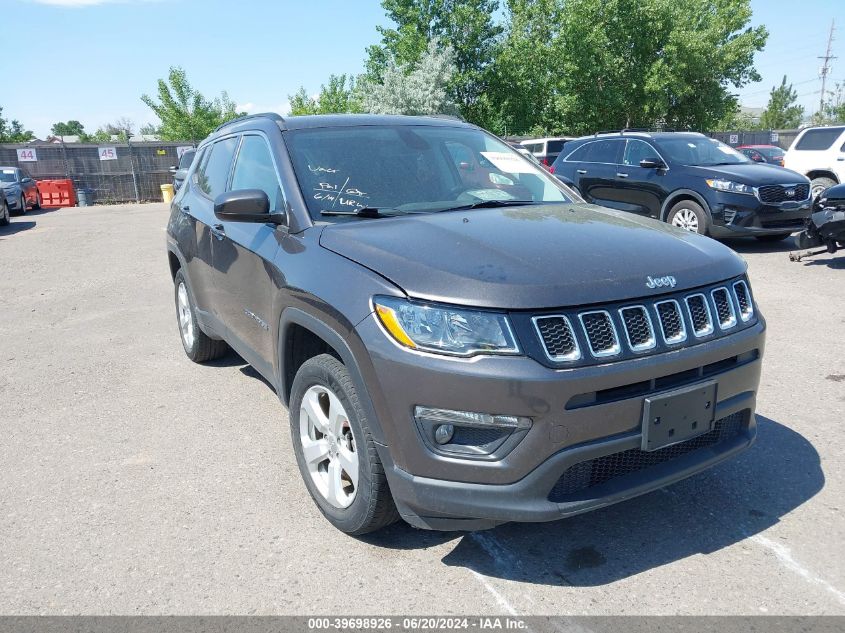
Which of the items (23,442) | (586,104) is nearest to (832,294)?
(23,442)

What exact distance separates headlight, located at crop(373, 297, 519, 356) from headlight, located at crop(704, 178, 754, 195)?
880 cm

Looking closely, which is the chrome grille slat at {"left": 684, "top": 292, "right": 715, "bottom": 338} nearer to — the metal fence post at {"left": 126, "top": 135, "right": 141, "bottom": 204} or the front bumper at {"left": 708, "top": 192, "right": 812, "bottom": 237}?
the front bumper at {"left": 708, "top": 192, "right": 812, "bottom": 237}

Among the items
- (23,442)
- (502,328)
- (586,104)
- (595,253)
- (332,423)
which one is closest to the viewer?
(502,328)

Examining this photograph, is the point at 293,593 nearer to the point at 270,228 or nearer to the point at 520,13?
the point at 270,228

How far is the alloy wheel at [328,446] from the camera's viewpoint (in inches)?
117

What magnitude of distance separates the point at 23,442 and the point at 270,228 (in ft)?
7.30

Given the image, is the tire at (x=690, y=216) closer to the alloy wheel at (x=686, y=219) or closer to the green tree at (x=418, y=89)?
the alloy wheel at (x=686, y=219)

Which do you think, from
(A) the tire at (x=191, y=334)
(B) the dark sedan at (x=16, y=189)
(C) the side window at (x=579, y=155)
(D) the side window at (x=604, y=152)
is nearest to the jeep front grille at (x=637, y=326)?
(A) the tire at (x=191, y=334)

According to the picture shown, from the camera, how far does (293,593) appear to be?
2770mm

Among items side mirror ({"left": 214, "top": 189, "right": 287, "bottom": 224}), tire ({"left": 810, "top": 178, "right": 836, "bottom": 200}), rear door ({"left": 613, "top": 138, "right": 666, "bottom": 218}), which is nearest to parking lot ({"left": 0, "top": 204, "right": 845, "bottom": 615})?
side mirror ({"left": 214, "top": 189, "right": 287, "bottom": 224})

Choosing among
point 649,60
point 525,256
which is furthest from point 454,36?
point 525,256

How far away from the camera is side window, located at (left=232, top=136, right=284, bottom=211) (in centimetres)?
363

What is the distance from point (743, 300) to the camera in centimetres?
304

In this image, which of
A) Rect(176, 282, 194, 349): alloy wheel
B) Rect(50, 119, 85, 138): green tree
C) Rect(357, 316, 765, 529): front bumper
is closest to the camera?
Rect(357, 316, 765, 529): front bumper
